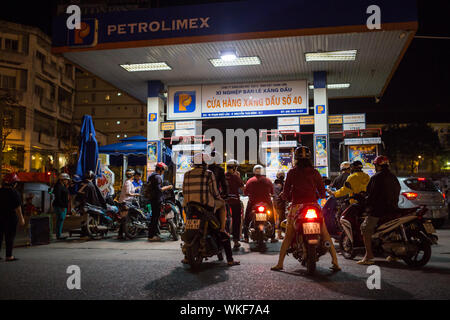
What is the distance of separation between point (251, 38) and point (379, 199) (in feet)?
23.2

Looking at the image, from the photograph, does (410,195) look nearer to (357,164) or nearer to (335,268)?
(357,164)

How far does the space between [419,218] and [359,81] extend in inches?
446

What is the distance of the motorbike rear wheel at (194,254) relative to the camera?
584 centimetres

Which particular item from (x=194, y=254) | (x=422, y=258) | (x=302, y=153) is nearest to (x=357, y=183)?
(x=422, y=258)

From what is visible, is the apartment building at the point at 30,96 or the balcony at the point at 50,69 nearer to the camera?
the apartment building at the point at 30,96

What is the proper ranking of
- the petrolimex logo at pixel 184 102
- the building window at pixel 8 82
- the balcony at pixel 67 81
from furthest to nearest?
1. the balcony at pixel 67 81
2. the building window at pixel 8 82
3. the petrolimex logo at pixel 184 102

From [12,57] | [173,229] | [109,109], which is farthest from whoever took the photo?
[109,109]

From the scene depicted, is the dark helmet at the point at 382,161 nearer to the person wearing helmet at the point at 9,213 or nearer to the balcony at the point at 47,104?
the person wearing helmet at the point at 9,213

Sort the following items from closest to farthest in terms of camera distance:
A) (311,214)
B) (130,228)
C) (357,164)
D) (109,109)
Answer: (311,214)
(357,164)
(130,228)
(109,109)

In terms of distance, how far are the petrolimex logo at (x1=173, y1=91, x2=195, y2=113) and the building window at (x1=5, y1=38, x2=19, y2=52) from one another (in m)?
30.7

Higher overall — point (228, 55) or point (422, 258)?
point (228, 55)

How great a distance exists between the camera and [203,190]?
6.17m

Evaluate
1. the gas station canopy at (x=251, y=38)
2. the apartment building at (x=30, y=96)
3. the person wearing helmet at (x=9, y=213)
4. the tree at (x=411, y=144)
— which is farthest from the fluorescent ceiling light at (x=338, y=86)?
the tree at (x=411, y=144)

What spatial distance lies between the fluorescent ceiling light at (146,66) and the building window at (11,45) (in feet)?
100
